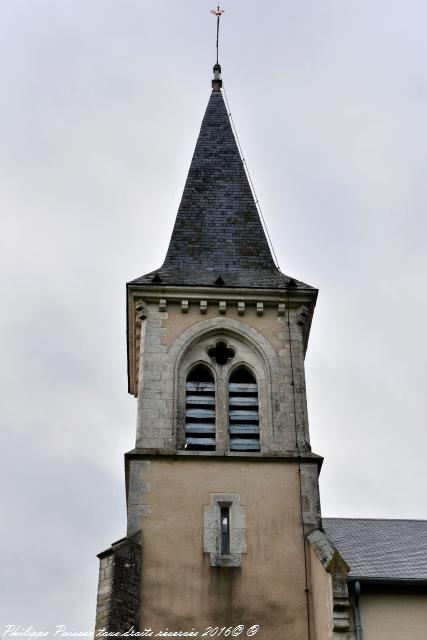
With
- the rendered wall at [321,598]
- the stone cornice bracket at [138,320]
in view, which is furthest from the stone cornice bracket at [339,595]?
the stone cornice bracket at [138,320]

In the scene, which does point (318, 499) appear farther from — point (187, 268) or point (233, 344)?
point (187, 268)

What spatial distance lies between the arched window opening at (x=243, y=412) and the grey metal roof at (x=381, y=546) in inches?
92.7

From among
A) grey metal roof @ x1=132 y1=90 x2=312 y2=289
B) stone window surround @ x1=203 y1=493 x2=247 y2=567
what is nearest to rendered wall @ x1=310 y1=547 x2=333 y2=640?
stone window surround @ x1=203 y1=493 x2=247 y2=567

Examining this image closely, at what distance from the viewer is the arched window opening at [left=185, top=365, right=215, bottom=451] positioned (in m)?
20.4

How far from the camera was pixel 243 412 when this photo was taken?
68.8 feet

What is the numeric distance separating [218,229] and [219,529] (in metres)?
8.49

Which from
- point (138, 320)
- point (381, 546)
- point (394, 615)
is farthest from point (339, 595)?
point (138, 320)

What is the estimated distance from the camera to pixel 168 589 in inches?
707

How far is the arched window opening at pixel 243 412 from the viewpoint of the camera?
20.5 metres

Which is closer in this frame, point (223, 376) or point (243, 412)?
point (243, 412)

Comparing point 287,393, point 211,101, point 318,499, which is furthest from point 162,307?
point 211,101

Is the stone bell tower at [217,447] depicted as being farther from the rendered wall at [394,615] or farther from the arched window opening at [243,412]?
the rendered wall at [394,615]

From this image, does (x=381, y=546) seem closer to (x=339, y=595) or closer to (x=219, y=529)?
(x=219, y=529)

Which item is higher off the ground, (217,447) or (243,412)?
(243,412)
